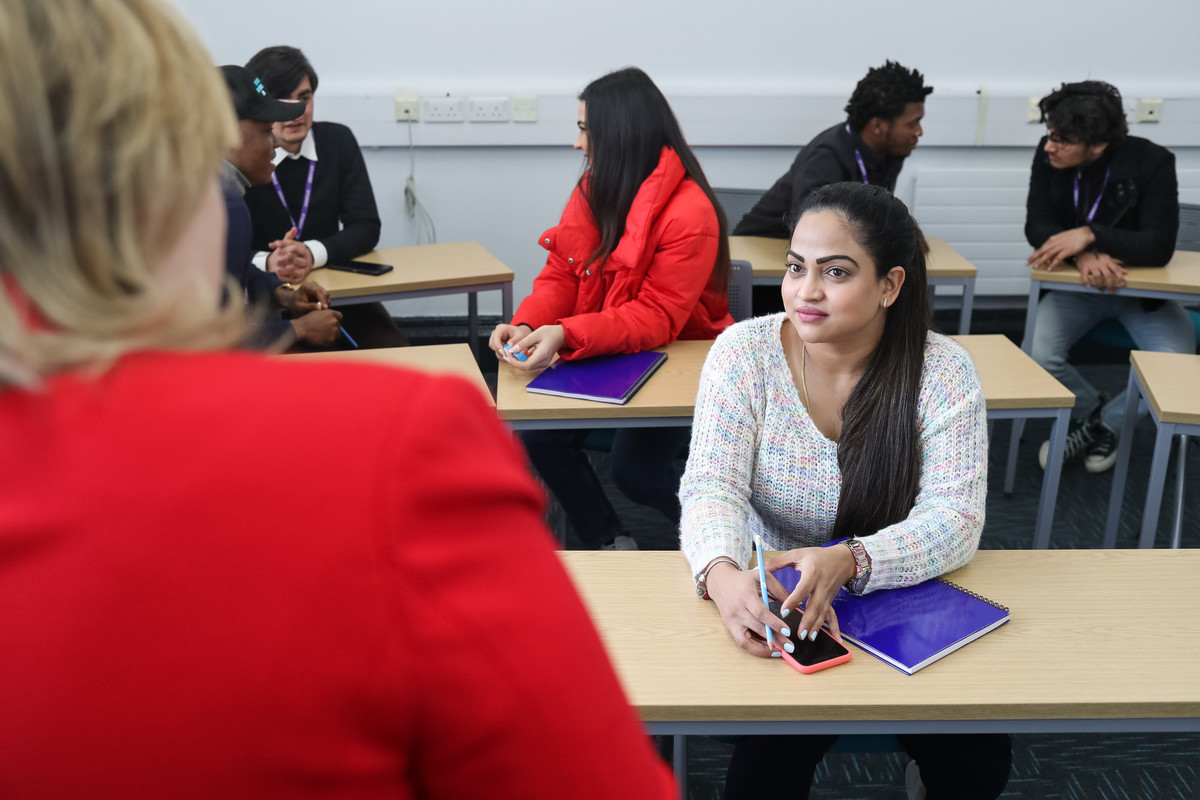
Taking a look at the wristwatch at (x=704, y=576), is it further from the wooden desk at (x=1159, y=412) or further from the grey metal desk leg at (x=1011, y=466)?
the grey metal desk leg at (x=1011, y=466)

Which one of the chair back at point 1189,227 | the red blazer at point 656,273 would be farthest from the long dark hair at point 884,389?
the chair back at point 1189,227

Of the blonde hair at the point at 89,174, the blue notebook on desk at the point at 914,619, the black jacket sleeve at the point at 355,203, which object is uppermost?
the blonde hair at the point at 89,174

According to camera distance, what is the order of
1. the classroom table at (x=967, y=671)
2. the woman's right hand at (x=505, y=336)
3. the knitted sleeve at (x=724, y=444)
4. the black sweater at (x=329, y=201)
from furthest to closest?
the black sweater at (x=329, y=201)
the woman's right hand at (x=505, y=336)
the knitted sleeve at (x=724, y=444)
the classroom table at (x=967, y=671)

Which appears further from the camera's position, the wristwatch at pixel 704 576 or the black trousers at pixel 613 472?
the black trousers at pixel 613 472

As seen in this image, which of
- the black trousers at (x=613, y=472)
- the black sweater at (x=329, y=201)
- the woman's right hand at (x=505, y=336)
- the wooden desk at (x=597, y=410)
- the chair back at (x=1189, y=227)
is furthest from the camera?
the chair back at (x=1189, y=227)

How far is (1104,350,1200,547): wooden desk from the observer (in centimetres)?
215

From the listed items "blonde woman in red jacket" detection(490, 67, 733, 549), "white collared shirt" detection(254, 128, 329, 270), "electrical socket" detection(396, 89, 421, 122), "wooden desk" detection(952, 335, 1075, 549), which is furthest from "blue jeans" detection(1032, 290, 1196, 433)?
"electrical socket" detection(396, 89, 421, 122)

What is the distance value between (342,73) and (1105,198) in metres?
3.21

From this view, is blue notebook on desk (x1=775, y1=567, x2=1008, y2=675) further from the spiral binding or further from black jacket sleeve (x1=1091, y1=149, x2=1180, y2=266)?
black jacket sleeve (x1=1091, y1=149, x2=1180, y2=266)

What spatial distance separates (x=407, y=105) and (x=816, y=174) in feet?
6.53

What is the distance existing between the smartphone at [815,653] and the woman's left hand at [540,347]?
3.67 ft

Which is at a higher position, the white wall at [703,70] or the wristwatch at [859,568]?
the white wall at [703,70]

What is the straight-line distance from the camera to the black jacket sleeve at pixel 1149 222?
3236 millimetres

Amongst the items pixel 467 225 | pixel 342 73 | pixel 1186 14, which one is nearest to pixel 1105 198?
pixel 1186 14
